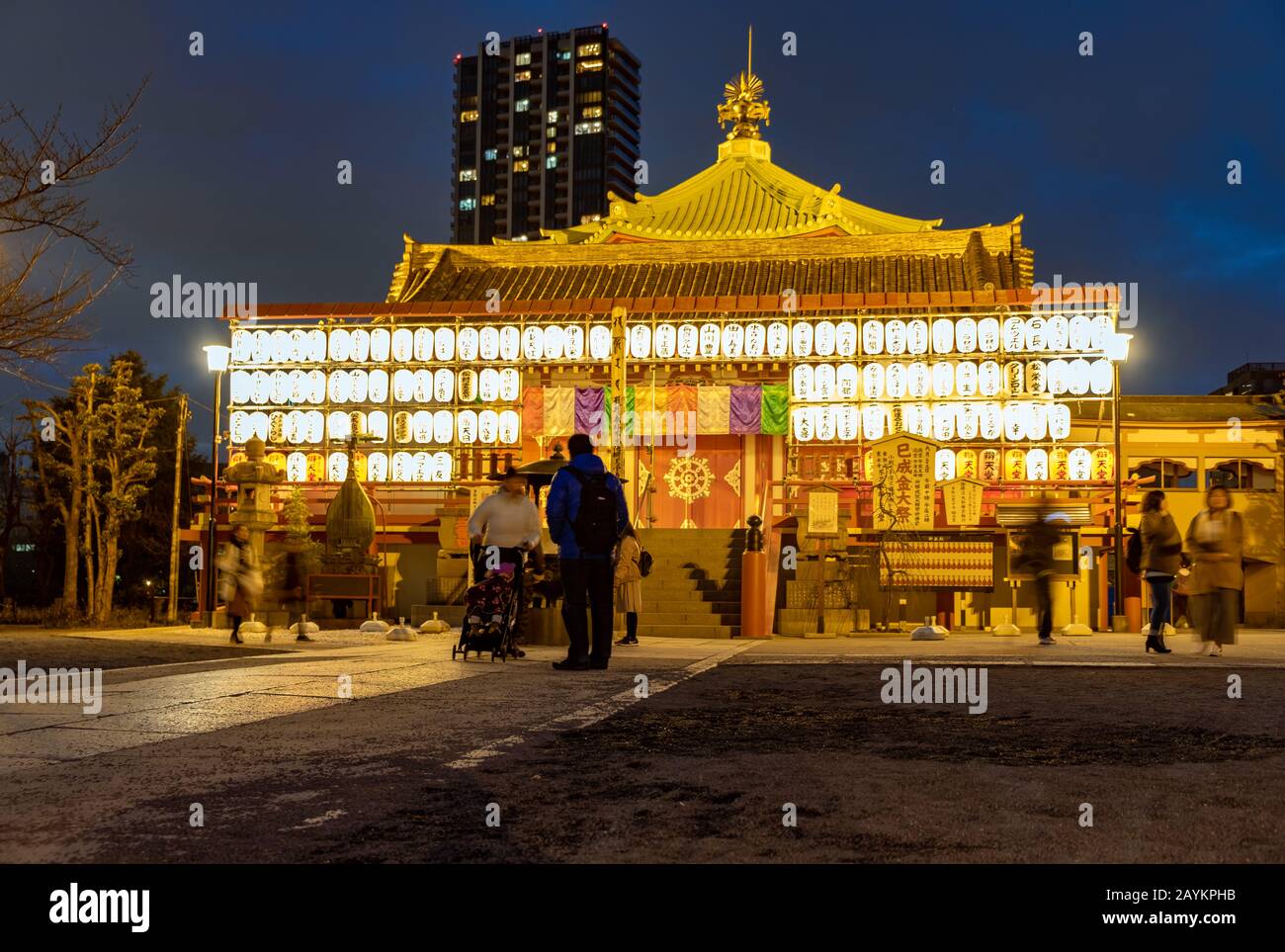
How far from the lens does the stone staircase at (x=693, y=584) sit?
838 inches

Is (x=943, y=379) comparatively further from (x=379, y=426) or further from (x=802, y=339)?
(x=379, y=426)

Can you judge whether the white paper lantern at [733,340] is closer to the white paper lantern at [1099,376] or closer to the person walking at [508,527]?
the white paper lantern at [1099,376]

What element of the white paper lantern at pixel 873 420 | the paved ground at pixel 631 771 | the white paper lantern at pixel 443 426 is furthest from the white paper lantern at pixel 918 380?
the paved ground at pixel 631 771

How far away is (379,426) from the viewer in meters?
31.3

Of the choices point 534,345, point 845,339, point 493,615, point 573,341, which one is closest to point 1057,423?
point 845,339

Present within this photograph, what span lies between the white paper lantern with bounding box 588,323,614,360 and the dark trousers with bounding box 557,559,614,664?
68.9ft

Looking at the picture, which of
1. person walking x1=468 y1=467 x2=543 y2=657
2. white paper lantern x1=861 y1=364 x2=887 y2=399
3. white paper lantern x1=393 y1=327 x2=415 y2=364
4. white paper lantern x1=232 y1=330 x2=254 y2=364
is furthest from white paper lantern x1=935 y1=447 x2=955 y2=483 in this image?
person walking x1=468 y1=467 x2=543 y2=657

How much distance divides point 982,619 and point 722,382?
28.4 feet

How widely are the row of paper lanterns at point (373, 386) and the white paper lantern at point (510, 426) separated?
1.07 feet

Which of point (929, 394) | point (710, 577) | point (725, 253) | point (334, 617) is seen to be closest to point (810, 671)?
point (710, 577)

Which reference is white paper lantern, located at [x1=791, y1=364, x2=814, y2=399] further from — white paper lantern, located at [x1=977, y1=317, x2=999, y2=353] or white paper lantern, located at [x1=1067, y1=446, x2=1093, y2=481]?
white paper lantern, located at [x1=1067, y1=446, x2=1093, y2=481]
